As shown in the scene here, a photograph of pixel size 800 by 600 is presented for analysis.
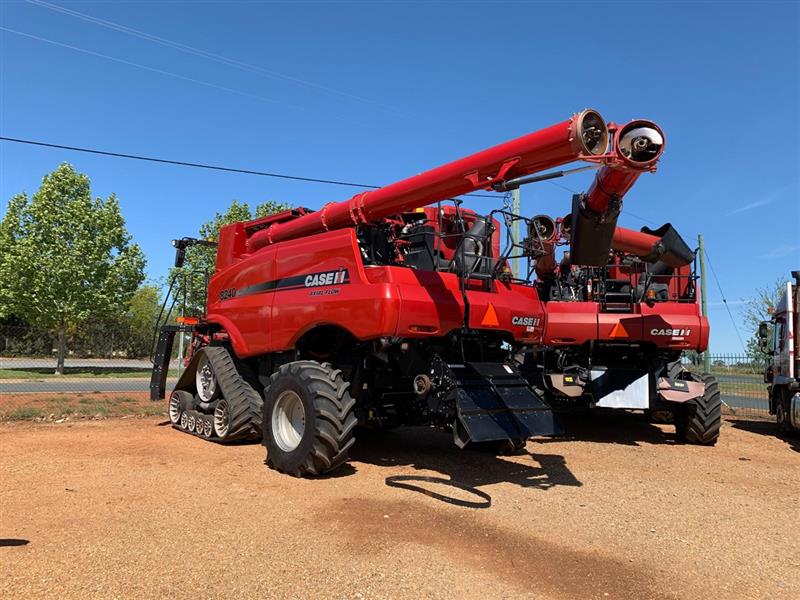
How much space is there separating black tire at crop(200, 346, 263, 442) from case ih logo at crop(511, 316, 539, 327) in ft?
13.2

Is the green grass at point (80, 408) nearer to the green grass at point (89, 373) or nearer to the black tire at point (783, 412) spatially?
the green grass at point (89, 373)

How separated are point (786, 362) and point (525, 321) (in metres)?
7.17

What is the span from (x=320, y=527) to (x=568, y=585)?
208 centimetres

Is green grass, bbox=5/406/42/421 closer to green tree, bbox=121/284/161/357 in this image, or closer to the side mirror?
the side mirror

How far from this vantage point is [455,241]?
26.2ft

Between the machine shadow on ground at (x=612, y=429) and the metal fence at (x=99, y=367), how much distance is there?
9.96ft

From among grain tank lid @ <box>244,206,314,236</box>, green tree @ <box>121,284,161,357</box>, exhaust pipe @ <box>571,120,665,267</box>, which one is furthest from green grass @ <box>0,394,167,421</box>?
green tree @ <box>121,284,161,357</box>

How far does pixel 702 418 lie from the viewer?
32.3 feet

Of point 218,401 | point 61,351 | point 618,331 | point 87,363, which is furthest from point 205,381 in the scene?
point 87,363

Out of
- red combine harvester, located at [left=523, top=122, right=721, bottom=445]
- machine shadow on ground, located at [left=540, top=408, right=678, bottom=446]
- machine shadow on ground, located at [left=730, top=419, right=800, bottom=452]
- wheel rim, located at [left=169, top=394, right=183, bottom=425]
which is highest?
red combine harvester, located at [left=523, top=122, right=721, bottom=445]

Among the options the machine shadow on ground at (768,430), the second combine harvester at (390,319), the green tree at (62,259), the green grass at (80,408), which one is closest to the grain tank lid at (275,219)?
the second combine harvester at (390,319)

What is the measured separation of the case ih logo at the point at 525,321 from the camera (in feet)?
25.6

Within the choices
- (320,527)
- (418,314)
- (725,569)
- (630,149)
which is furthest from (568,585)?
(630,149)

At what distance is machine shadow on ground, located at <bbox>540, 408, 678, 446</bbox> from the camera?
34.3ft
